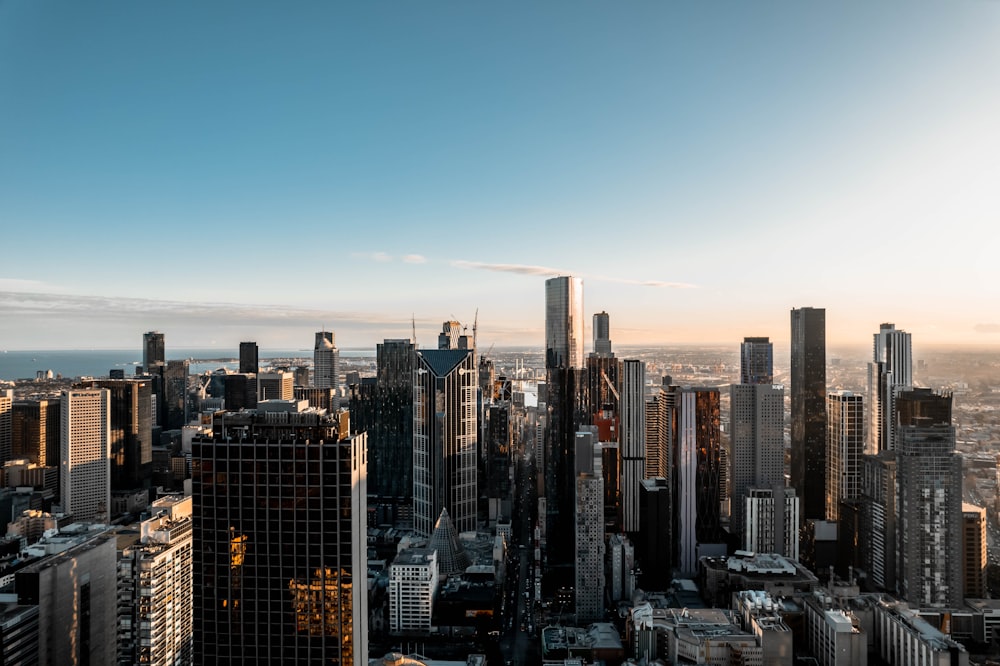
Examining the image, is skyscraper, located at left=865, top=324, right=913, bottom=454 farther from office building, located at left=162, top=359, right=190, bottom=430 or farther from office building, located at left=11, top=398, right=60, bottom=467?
office building, located at left=162, top=359, right=190, bottom=430

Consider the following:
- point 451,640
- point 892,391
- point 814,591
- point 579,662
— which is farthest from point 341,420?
point 892,391

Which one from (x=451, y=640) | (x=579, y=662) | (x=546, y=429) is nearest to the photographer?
(x=579, y=662)

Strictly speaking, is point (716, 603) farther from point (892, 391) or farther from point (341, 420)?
point (341, 420)

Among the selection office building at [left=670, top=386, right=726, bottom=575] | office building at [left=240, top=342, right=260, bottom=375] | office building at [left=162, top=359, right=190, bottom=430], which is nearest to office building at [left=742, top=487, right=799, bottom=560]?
office building at [left=670, top=386, right=726, bottom=575]

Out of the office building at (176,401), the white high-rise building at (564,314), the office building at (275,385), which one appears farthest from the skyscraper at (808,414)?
the office building at (176,401)

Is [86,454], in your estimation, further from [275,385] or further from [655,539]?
[655,539]

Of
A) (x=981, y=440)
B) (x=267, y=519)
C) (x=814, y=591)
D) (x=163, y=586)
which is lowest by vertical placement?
(x=814, y=591)
